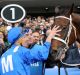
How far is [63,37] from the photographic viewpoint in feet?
11.8

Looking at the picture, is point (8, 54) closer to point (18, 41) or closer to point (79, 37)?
point (18, 41)

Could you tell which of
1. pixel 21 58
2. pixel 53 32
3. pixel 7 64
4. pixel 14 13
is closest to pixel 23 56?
pixel 21 58

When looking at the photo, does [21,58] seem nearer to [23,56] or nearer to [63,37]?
[23,56]

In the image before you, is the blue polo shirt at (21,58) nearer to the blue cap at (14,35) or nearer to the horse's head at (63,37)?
the horse's head at (63,37)

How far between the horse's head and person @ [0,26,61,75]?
0.22 ft

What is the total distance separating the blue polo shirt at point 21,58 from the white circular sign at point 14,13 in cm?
84

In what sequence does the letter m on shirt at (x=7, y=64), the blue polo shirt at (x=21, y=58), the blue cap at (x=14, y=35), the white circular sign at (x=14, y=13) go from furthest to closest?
1. the white circular sign at (x=14, y=13)
2. the blue cap at (x=14, y=35)
3. the letter m on shirt at (x=7, y=64)
4. the blue polo shirt at (x=21, y=58)

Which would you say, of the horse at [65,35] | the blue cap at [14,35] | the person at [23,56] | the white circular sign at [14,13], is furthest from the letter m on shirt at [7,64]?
the white circular sign at [14,13]

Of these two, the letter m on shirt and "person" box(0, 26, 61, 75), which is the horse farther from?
the letter m on shirt

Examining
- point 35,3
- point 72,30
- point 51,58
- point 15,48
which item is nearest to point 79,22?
point 72,30

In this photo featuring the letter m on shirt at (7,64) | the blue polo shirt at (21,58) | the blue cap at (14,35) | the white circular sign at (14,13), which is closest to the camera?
the blue polo shirt at (21,58)

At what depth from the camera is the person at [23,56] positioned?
3.42 m

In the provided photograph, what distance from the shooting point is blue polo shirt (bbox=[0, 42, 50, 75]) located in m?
3.42

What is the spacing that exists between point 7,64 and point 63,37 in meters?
0.67
